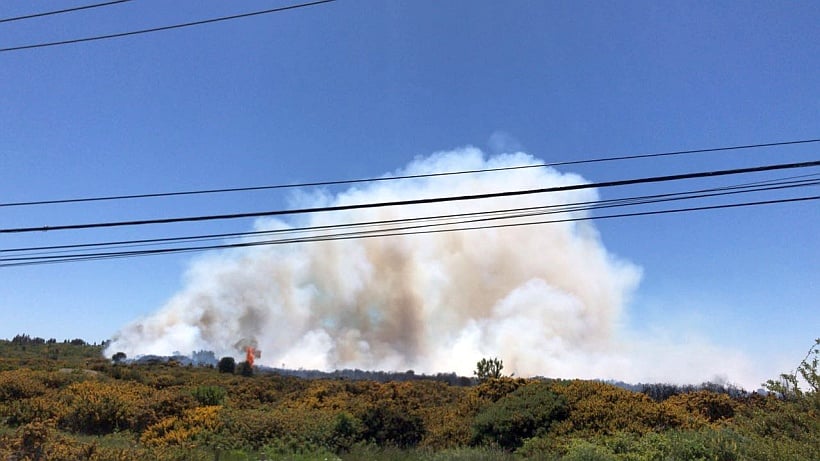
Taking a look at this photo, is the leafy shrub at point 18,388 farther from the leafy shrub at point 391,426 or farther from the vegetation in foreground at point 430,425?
the leafy shrub at point 391,426

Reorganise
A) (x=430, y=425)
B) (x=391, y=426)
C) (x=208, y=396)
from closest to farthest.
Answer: (x=391, y=426) → (x=430, y=425) → (x=208, y=396)

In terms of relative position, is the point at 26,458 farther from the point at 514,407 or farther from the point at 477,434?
the point at 514,407

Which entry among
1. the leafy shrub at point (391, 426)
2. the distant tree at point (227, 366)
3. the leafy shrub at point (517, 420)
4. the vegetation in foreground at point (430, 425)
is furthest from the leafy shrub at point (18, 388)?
the leafy shrub at point (517, 420)

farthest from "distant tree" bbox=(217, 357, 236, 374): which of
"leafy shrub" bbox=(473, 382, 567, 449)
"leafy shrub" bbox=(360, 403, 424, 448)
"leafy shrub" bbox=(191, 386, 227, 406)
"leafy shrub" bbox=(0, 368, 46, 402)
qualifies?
"leafy shrub" bbox=(473, 382, 567, 449)

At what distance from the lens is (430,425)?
16.9 metres

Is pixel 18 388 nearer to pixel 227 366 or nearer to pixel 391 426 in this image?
pixel 391 426

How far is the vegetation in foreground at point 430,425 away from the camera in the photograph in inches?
408

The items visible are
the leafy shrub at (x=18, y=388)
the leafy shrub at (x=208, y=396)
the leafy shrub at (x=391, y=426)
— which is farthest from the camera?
the leafy shrub at (x=18, y=388)

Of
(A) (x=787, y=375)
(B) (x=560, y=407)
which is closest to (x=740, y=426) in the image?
(A) (x=787, y=375)

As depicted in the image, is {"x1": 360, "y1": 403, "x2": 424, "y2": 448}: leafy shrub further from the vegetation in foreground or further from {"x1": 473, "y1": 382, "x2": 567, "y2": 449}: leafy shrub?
{"x1": 473, "y1": 382, "x2": 567, "y2": 449}: leafy shrub

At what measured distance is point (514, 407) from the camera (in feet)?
49.0

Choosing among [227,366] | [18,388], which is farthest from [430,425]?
[227,366]

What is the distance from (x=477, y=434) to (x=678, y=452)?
5.35m

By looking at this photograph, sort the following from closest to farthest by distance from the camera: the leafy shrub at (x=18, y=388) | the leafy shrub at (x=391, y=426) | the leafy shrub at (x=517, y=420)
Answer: the leafy shrub at (x=517, y=420), the leafy shrub at (x=391, y=426), the leafy shrub at (x=18, y=388)
